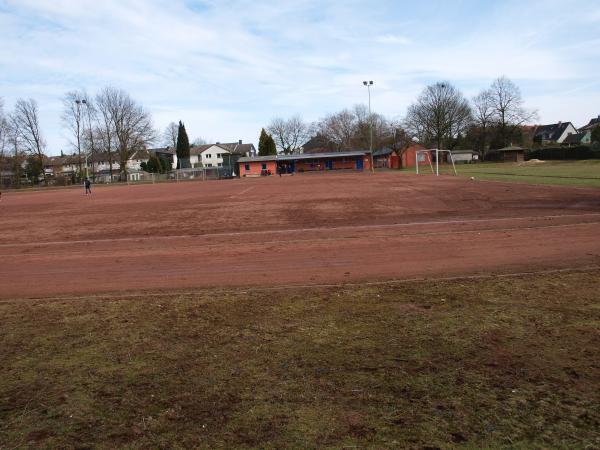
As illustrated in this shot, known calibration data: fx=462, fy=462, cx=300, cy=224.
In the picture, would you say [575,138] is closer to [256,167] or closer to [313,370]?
[256,167]

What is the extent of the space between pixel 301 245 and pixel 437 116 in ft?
282

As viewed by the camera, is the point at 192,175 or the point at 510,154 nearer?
the point at 510,154

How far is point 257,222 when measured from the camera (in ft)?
56.4

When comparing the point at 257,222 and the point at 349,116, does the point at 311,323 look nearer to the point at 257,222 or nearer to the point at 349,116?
the point at 257,222

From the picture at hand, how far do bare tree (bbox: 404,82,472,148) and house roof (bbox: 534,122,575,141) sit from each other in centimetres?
4171

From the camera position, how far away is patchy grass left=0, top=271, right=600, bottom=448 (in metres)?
3.49

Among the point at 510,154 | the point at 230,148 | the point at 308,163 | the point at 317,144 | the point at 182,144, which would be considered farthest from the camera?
the point at 230,148

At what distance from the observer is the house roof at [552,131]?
404 feet

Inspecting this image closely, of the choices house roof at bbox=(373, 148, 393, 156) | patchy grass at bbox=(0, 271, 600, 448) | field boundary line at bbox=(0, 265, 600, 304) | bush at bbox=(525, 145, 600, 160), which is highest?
house roof at bbox=(373, 148, 393, 156)

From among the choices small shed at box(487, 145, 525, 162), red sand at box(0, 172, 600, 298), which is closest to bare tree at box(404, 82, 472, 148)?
small shed at box(487, 145, 525, 162)


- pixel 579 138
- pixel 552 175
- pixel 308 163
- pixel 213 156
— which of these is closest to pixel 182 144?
pixel 213 156

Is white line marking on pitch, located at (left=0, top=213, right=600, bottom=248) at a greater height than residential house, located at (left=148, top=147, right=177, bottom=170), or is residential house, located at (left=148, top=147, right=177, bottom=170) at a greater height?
residential house, located at (left=148, top=147, right=177, bottom=170)

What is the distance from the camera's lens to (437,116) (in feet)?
297

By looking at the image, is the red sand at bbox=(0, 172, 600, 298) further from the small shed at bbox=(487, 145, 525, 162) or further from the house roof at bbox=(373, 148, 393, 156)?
the house roof at bbox=(373, 148, 393, 156)
